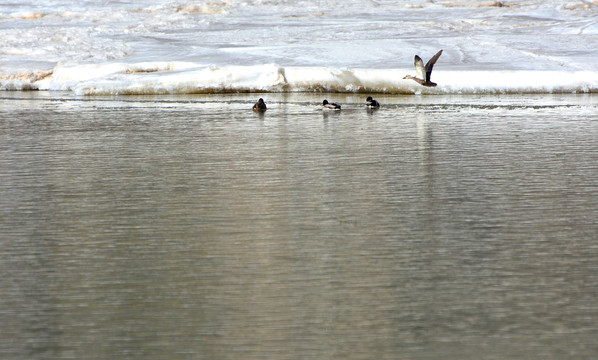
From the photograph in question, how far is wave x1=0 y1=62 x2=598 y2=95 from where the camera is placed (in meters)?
19.2

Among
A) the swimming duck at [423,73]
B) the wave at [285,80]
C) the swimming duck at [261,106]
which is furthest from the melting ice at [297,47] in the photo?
the swimming duck at [261,106]

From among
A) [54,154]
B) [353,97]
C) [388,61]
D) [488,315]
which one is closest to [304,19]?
[388,61]

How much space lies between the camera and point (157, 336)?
4.50 meters

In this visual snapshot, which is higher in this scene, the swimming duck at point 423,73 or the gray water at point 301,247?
the swimming duck at point 423,73

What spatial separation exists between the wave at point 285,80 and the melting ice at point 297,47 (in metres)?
0.03

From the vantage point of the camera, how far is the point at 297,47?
23031 millimetres

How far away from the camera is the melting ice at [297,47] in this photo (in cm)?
1986

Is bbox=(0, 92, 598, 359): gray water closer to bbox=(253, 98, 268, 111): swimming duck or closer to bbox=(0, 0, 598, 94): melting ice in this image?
bbox=(253, 98, 268, 111): swimming duck

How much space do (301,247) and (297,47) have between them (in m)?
17.3

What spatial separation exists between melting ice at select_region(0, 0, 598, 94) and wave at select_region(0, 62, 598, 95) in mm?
25

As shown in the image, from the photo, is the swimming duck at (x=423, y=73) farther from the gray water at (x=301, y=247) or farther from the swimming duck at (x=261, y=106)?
the gray water at (x=301, y=247)

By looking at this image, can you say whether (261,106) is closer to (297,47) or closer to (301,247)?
(297,47)

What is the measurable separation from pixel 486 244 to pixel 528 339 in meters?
1.80

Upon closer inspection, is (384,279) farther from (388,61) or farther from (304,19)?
(304,19)
